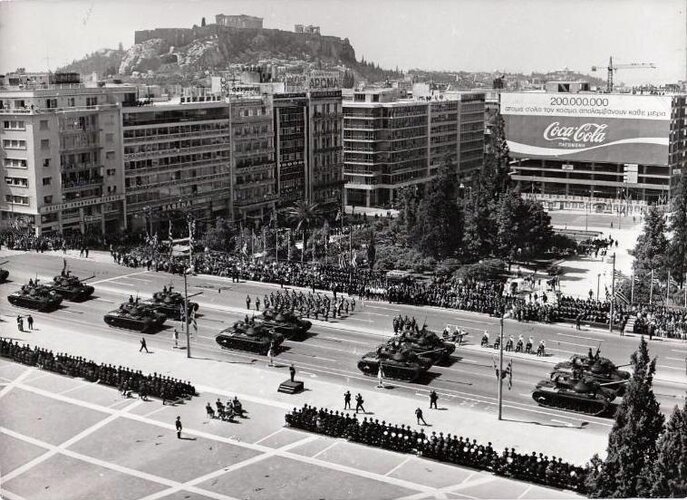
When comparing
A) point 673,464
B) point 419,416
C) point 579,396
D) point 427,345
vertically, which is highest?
point 673,464

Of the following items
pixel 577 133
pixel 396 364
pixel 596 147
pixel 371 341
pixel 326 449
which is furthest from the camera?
pixel 577 133

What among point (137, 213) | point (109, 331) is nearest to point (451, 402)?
point (109, 331)

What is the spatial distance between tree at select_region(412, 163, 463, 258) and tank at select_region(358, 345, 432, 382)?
121 feet

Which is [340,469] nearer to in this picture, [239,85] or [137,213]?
[137,213]

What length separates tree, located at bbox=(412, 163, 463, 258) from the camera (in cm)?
9800

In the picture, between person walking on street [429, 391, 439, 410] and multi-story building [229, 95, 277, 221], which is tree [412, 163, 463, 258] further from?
person walking on street [429, 391, 439, 410]

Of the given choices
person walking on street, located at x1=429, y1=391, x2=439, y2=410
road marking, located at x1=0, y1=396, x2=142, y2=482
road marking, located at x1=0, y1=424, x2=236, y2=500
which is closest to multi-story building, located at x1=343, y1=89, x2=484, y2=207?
person walking on street, located at x1=429, y1=391, x2=439, y2=410

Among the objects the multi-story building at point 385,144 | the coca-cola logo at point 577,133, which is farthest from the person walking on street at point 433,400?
the coca-cola logo at point 577,133

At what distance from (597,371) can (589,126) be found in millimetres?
115460

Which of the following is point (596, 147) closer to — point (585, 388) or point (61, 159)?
point (61, 159)

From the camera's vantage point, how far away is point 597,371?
186 ft

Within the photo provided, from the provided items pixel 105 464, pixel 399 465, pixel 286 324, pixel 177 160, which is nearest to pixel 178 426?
pixel 105 464

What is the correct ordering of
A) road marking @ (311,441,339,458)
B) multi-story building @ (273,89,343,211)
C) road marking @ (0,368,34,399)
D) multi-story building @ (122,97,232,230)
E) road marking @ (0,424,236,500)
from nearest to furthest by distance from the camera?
road marking @ (0,424,236,500) → road marking @ (311,441,339,458) → road marking @ (0,368,34,399) → multi-story building @ (122,97,232,230) → multi-story building @ (273,89,343,211)

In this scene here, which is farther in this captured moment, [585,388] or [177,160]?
[177,160]
